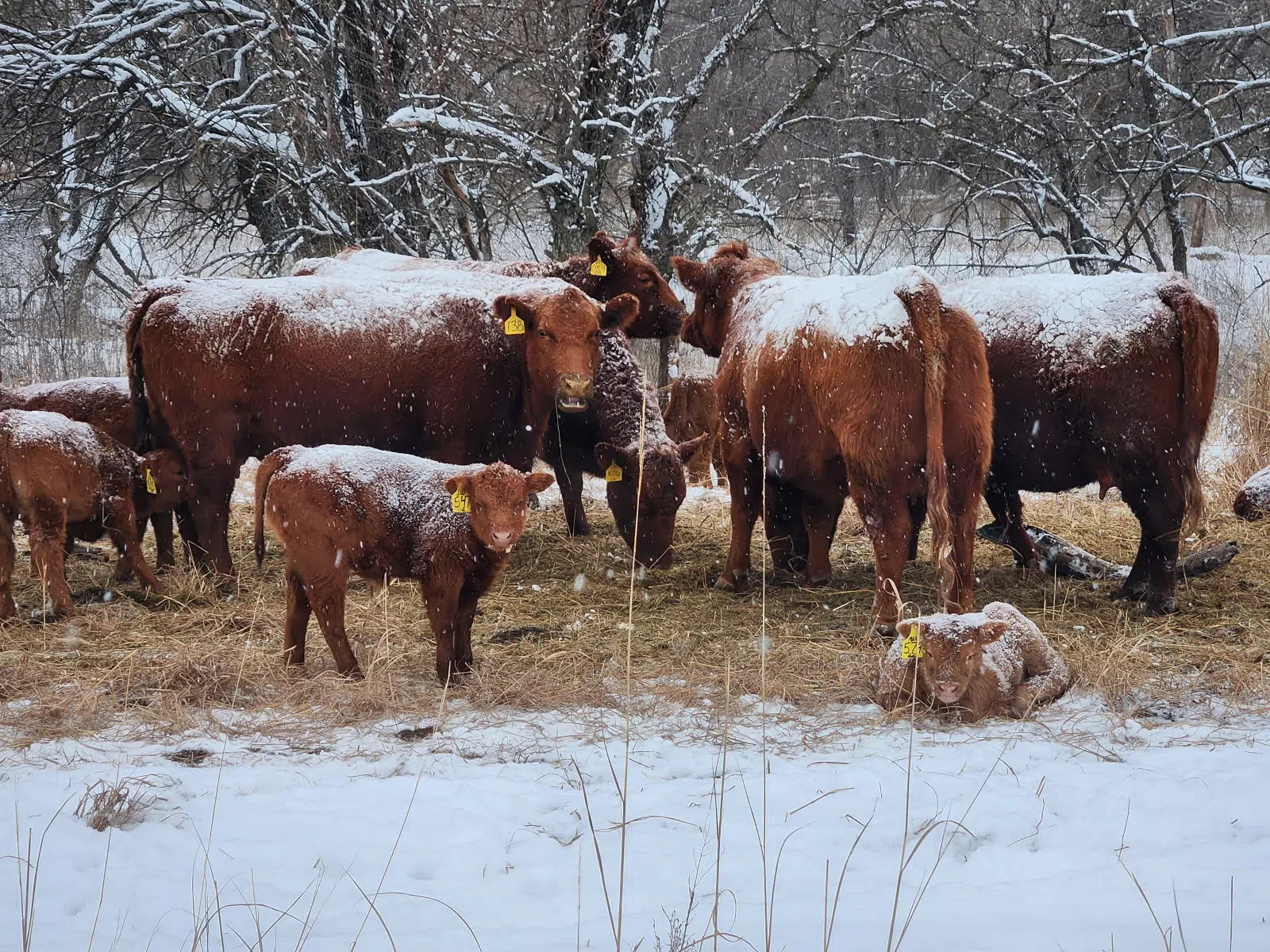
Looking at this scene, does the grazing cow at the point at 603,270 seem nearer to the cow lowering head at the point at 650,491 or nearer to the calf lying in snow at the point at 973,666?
the cow lowering head at the point at 650,491

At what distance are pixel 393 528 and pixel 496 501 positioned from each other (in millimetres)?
476

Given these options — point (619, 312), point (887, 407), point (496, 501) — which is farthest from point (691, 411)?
point (496, 501)

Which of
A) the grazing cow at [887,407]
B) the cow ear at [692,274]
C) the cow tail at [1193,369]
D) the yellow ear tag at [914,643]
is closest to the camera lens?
the yellow ear tag at [914,643]

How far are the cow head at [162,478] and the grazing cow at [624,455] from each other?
2.30 meters

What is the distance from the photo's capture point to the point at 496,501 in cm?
424

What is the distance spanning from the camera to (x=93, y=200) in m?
12.1

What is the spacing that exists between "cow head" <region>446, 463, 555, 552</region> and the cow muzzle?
1751mm

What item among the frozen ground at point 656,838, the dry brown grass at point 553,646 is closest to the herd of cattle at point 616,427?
the dry brown grass at point 553,646

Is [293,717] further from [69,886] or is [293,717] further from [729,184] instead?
[729,184]

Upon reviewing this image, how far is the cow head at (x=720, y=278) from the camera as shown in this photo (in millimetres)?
7094

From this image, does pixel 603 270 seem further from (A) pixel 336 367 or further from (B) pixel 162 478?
(B) pixel 162 478

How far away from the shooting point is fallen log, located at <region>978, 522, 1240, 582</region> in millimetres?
6379

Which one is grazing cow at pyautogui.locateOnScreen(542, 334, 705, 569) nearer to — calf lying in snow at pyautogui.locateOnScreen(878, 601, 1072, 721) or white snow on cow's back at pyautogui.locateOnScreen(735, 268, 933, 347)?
white snow on cow's back at pyautogui.locateOnScreen(735, 268, 933, 347)

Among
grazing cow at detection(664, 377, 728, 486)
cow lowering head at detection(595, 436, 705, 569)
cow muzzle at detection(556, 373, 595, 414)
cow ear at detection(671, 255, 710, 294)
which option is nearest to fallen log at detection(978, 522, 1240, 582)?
cow lowering head at detection(595, 436, 705, 569)
